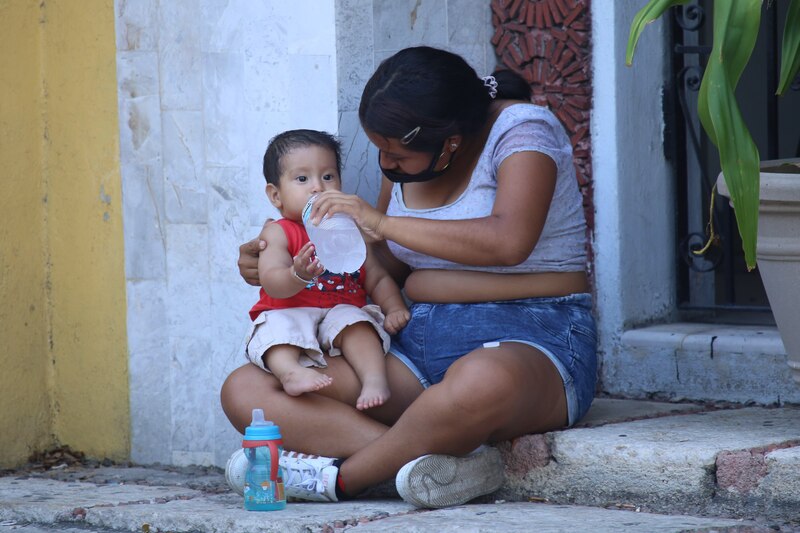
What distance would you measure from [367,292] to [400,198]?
27 cm

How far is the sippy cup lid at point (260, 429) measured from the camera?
2686 mm

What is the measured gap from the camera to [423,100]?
2838 millimetres

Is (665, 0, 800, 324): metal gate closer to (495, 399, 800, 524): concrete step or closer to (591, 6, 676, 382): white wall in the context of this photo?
(591, 6, 676, 382): white wall

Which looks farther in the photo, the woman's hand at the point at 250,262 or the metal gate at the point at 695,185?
the metal gate at the point at 695,185

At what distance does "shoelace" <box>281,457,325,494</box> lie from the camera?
2.76 m

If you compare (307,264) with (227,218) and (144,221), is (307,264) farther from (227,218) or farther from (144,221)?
(144,221)

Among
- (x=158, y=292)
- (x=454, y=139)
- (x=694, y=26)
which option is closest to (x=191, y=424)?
(x=158, y=292)

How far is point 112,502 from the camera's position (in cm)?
307

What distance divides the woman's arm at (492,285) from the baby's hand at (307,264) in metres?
0.31

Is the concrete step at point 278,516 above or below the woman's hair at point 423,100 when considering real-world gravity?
below

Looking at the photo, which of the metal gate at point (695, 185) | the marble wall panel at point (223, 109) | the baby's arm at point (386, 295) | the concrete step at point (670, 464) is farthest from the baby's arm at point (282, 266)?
the metal gate at point (695, 185)

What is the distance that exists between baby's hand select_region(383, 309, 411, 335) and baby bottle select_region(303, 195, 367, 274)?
0.20m

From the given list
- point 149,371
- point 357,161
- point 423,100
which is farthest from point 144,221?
point 423,100

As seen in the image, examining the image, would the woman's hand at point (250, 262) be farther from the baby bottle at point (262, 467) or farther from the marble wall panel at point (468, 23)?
the marble wall panel at point (468, 23)
